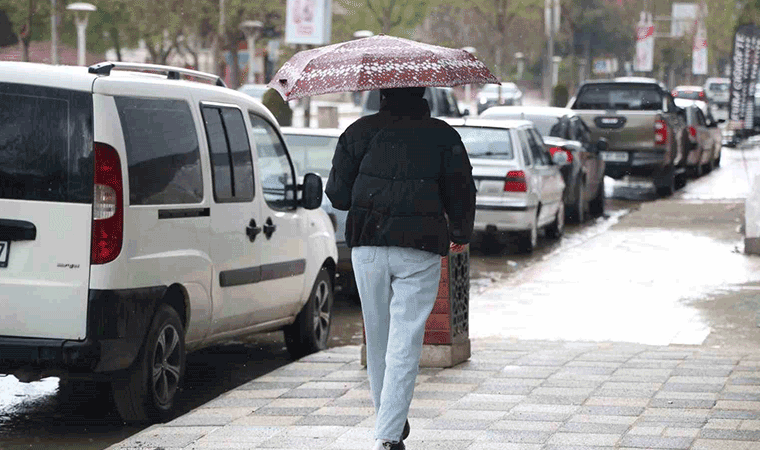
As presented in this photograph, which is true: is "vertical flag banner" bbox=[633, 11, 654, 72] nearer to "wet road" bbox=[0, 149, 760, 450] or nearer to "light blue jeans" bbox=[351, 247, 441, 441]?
"wet road" bbox=[0, 149, 760, 450]

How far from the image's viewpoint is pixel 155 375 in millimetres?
7617

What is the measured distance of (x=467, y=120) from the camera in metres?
17.1

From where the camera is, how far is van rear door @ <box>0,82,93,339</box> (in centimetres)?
708

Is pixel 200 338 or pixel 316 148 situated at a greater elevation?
pixel 316 148

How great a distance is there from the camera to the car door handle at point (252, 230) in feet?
28.6

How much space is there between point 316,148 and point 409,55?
7653 mm

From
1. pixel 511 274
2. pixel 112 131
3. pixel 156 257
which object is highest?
pixel 112 131

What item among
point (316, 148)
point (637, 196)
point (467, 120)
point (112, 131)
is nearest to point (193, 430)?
point (112, 131)

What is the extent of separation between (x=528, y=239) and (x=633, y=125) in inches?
316

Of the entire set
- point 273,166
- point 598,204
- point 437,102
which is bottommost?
point 598,204

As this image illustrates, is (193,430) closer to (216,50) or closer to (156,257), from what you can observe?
(156,257)

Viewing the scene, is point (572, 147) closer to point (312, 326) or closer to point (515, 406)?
point (312, 326)

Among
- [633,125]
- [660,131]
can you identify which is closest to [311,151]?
[633,125]

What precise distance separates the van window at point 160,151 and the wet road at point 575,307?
121 cm
